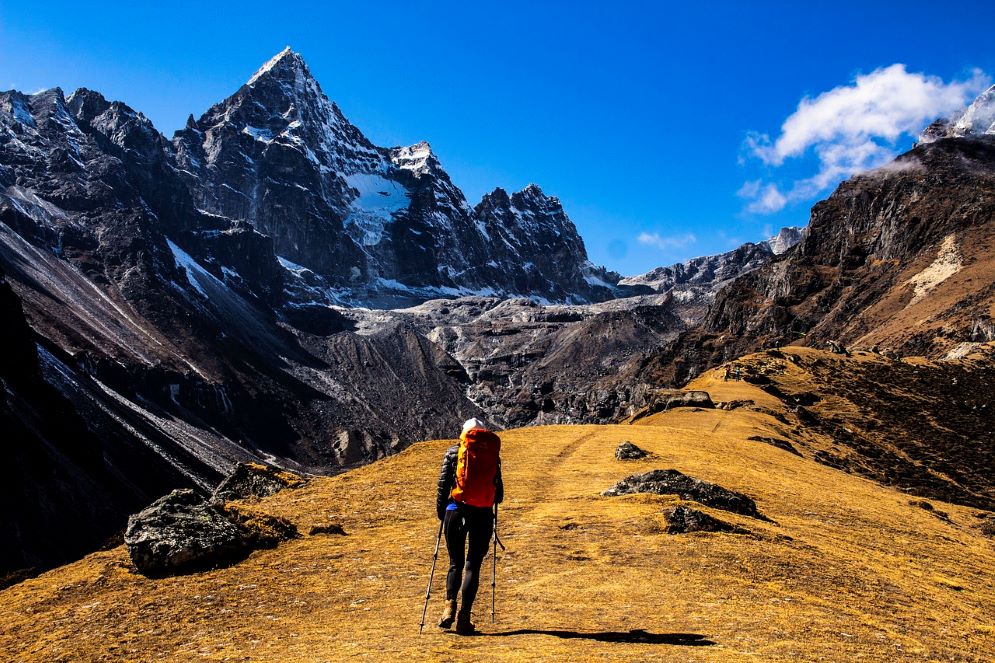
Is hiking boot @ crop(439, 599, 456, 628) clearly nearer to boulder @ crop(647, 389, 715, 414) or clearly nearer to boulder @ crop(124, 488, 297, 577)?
boulder @ crop(124, 488, 297, 577)

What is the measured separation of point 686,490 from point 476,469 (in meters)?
9.83

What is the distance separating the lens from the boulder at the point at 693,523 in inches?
642

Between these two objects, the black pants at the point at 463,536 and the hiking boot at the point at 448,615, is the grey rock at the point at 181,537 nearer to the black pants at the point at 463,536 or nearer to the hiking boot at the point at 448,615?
the black pants at the point at 463,536

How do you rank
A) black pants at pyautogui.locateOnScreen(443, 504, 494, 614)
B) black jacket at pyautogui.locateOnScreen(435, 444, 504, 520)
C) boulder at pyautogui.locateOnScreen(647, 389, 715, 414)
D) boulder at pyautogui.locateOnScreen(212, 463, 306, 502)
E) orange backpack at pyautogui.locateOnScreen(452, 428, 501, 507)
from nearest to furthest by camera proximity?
black pants at pyautogui.locateOnScreen(443, 504, 494, 614) → orange backpack at pyautogui.locateOnScreen(452, 428, 501, 507) → black jacket at pyautogui.locateOnScreen(435, 444, 504, 520) → boulder at pyautogui.locateOnScreen(212, 463, 306, 502) → boulder at pyautogui.locateOnScreen(647, 389, 715, 414)

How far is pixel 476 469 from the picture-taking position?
465 inches

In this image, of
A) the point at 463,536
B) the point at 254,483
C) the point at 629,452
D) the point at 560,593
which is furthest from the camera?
the point at 629,452

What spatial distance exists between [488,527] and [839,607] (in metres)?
6.04

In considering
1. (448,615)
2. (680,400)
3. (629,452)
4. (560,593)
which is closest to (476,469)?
(448,615)

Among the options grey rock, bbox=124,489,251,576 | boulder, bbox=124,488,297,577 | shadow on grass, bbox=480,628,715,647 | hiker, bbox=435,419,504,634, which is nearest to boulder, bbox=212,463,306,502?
boulder, bbox=124,488,297,577

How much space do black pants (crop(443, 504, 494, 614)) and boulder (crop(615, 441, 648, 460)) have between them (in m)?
16.4

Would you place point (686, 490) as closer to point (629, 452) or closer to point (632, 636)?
point (629, 452)

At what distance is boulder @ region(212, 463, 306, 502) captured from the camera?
2280 cm

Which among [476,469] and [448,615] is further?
[476,469]

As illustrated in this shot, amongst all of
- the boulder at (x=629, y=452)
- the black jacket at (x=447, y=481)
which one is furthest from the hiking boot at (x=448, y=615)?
the boulder at (x=629, y=452)
